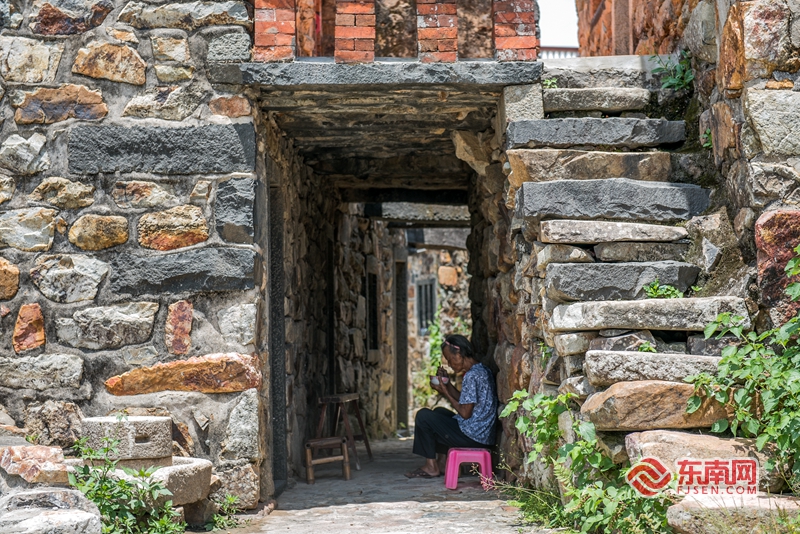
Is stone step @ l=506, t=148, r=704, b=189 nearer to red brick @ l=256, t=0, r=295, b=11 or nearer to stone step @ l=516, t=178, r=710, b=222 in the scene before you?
stone step @ l=516, t=178, r=710, b=222

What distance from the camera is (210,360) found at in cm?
431

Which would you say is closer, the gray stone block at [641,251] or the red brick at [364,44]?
the gray stone block at [641,251]

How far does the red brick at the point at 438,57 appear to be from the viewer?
4.46 metres

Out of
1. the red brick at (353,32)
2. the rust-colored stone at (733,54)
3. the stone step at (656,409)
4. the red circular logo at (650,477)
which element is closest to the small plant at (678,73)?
the rust-colored stone at (733,54)

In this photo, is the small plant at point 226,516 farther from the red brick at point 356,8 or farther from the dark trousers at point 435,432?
the red brick at point 356,8

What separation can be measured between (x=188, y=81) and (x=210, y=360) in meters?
1.41

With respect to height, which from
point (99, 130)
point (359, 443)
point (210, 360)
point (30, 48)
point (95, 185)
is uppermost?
point (30, 48)

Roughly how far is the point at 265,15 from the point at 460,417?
9.71 feet

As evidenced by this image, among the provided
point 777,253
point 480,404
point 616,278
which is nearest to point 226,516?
point 480,404

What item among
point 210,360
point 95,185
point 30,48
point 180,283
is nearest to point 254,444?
point 210,360

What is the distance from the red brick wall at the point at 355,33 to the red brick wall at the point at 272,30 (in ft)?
0.81

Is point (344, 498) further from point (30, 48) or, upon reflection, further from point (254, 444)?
point (30, 48)

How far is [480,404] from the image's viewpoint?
5.77 meters

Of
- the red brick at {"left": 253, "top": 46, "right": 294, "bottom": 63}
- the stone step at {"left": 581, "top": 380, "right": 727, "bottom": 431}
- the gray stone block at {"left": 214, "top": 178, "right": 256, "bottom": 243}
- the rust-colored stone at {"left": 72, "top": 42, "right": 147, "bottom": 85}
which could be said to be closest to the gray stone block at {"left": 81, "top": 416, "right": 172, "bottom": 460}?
the gray stone block at {"left": 214, "top": 178, "right": 256, "bottom": 243}
